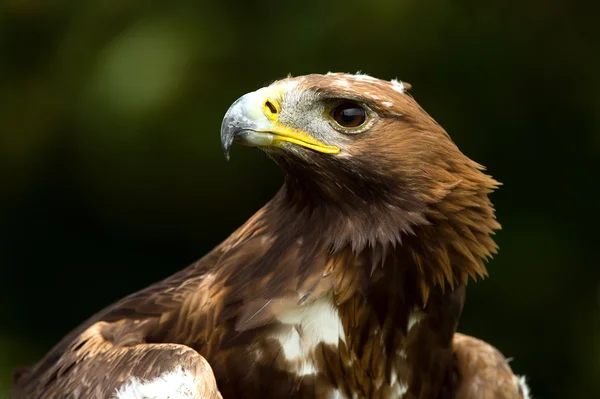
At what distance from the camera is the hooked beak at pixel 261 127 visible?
3.18m

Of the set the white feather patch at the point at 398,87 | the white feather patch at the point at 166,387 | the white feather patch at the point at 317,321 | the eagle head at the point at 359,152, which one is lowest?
the white feather patch at the point at 166,387

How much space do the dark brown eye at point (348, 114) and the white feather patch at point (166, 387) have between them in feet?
2.97

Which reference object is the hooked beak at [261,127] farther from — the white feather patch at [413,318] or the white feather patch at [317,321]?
the white feather patch at [413,318]

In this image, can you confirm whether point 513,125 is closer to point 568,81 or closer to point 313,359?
point 568,81

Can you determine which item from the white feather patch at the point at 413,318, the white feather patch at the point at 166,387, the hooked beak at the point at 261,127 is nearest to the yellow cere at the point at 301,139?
the hooked beak at the point at 261,127

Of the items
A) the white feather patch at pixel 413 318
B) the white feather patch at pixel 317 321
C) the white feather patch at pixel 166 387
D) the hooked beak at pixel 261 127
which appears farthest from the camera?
the white feather patch at pixel 413 318

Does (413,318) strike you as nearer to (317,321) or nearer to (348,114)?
(317,321)

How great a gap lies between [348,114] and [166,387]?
999 millimetres

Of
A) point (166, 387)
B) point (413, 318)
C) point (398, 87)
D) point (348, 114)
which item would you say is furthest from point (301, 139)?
point (166, 387)

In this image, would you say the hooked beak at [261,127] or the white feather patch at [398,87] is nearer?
the hooked beak at [261,127]

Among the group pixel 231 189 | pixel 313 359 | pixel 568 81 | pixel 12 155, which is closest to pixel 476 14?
pixel 568 81

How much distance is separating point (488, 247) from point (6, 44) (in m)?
4.48

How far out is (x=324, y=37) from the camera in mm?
6180

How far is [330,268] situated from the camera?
3285 mm
